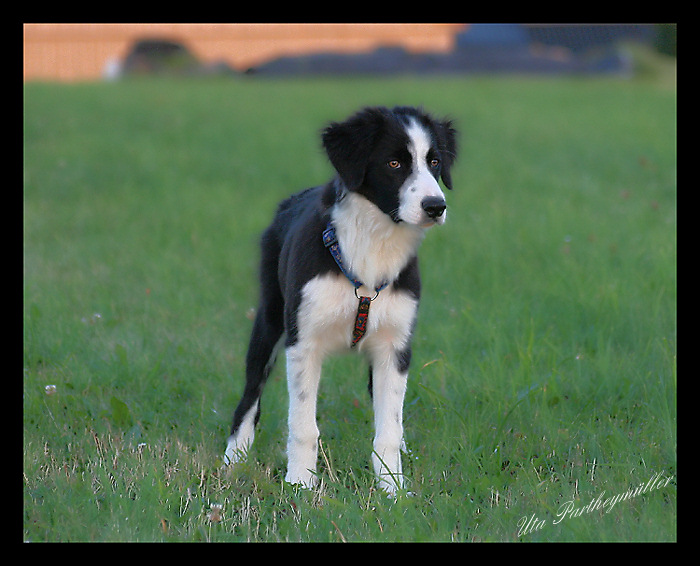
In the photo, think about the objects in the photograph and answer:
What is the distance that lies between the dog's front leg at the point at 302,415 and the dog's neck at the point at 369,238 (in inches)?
18.4

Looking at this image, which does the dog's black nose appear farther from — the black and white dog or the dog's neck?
the dog's neck

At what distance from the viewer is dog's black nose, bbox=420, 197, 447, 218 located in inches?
123

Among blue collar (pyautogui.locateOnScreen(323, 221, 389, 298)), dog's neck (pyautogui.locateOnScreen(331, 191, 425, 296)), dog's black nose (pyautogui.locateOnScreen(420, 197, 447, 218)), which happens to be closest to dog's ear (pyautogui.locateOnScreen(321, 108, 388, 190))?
dog's neck (pyautogui.locateOnScreen(331, 191, 425, 296))

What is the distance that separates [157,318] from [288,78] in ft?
44.5

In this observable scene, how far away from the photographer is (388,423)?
352cm

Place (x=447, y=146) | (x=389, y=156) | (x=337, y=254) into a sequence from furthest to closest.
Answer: (x=447, y=146)
(x=337, y=254)
(x=389, y=156)

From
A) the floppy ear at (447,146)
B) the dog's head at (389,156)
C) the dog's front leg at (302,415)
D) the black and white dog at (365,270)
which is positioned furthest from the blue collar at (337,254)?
the floppy ear at (447,146)

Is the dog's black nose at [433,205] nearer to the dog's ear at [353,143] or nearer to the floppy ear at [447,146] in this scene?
the dog's ear at [353,143]

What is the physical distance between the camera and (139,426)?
402 centimetres

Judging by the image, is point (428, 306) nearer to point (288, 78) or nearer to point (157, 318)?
point (157, 318)

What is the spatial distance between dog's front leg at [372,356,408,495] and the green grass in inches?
3.9

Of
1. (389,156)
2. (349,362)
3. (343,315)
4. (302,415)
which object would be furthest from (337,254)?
(349,362)

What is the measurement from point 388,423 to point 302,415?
15.5 inches

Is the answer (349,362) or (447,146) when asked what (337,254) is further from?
(349,362)
